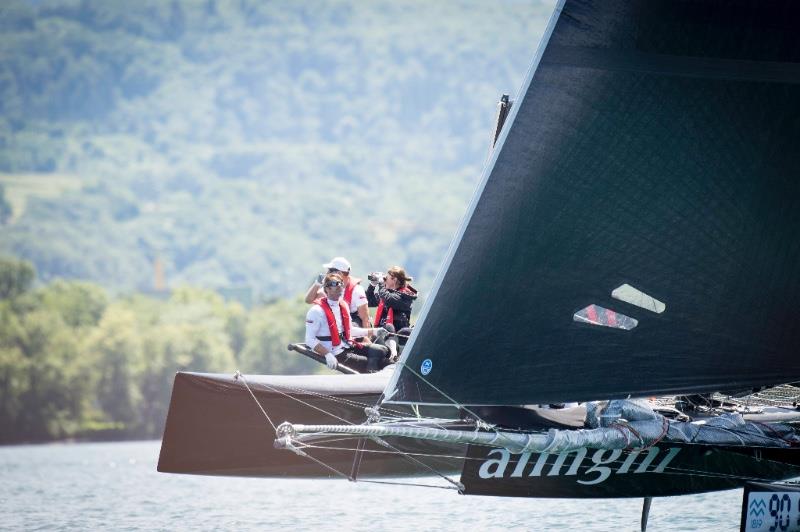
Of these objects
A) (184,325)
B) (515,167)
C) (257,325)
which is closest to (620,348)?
(515,167)

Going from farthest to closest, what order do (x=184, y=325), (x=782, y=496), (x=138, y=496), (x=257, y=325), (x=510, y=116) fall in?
(x=257, y=325)
(x=184, y=325)
(x=138, y=496)
(x=782, y=496)
(x=510, y=116)

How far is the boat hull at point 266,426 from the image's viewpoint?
49.9 feet

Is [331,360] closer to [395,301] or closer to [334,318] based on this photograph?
[334,318]

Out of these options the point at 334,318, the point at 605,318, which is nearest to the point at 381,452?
the point at 334,318

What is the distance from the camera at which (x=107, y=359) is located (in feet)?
278

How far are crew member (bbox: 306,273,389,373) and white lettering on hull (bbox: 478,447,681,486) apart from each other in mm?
2471

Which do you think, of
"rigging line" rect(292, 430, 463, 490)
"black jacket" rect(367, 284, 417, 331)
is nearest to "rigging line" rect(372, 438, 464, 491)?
"rigging line" rect(292, 430, 463, 490)

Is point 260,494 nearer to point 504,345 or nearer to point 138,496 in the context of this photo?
point 138,496

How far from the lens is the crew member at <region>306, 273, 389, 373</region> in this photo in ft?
55.2

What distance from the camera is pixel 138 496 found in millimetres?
29125

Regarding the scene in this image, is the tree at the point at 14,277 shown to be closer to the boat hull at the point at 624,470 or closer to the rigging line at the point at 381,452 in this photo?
the rigging line at the point at 381,452

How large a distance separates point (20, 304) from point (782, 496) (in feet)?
290

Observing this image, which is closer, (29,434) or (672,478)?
(672,478)

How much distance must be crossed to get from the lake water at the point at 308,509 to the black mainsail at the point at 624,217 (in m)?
6.12
